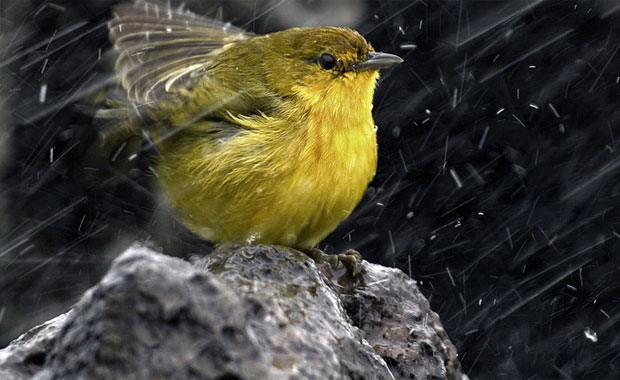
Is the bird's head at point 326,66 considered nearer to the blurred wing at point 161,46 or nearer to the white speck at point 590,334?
the blurred wing at point 161,46

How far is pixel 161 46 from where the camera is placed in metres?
4.57

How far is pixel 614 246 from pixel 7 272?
424 cm

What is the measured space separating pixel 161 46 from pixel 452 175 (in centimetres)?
273

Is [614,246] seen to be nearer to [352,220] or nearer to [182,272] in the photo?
[352,220]

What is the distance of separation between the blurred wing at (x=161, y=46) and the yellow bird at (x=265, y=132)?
14 mm

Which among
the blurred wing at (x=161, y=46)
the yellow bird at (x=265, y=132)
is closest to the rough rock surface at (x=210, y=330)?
the yellow bird at (x=265, y=132)

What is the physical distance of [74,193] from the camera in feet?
19.0

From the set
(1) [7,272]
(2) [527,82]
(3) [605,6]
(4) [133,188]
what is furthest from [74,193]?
(3) [605,6]

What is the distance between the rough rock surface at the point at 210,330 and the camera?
1838 mm

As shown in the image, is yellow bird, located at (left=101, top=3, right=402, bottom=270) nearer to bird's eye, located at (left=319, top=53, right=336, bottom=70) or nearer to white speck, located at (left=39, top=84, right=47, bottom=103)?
bird's eye, located at (left=319, top=53, right=336, bottom=70)

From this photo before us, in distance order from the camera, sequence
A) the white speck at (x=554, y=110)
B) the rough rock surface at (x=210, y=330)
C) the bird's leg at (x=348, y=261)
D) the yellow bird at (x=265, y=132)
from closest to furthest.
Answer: the rough rock surface at (x=210, y=330) < the bird's leg at (x=348, y=261) < the yellow bird at (x=265, y=132) < the white speck at (x=554, y=110)

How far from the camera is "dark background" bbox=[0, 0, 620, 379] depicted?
18.4ft

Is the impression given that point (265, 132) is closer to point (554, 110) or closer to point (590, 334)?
point (554, 110)

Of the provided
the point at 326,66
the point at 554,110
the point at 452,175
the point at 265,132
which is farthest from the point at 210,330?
the point at 554,110
